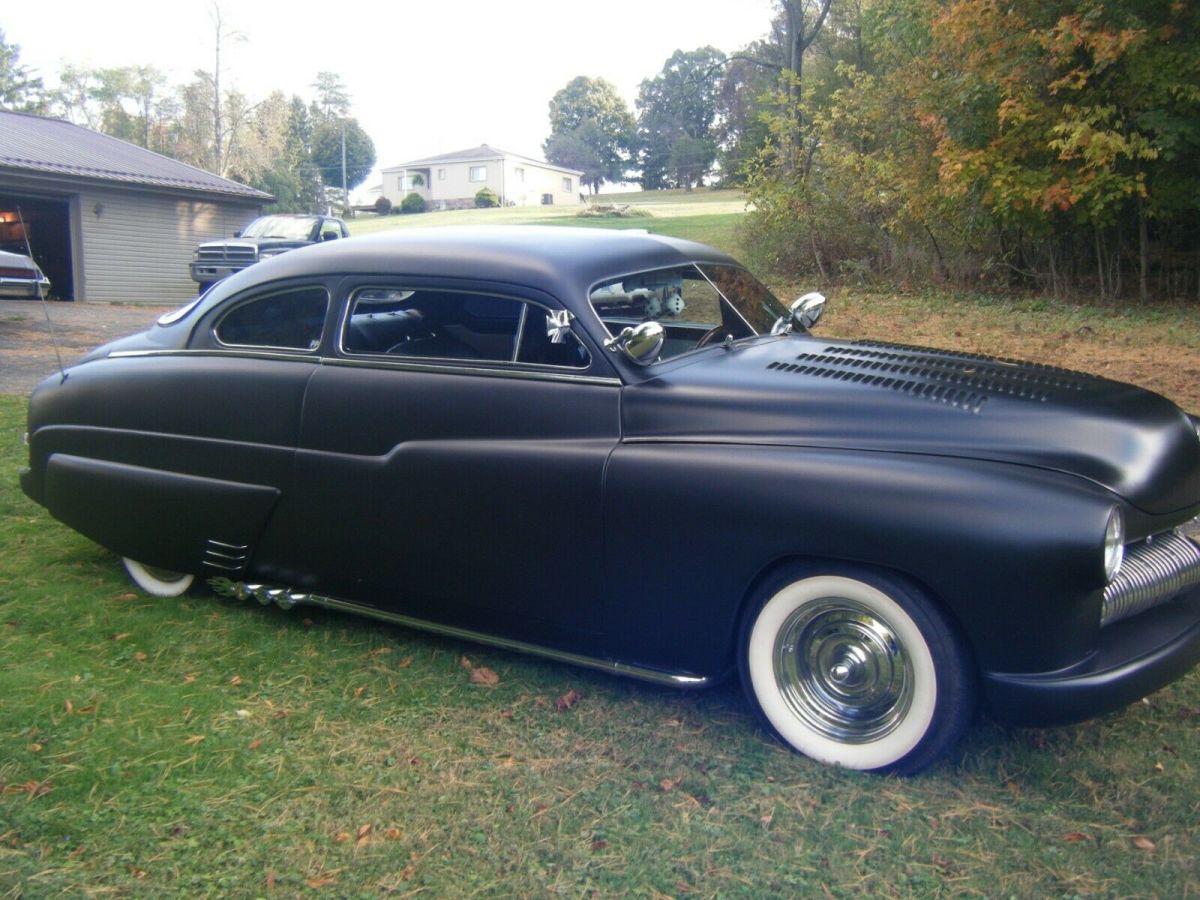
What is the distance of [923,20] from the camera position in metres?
15.6

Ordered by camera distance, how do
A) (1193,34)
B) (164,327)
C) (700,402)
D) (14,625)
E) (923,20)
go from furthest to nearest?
(923,20) < (1193,34) < (164,327) < (14,625) < (700,402)

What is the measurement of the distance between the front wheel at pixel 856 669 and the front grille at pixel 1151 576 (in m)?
0.47

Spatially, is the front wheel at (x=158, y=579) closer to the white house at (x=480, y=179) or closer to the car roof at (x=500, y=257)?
the car roof at (x=500, y=257)

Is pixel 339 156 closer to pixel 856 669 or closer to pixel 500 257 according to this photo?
pixel 500 257

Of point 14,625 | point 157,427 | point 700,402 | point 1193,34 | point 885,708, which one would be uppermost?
point 1193,34

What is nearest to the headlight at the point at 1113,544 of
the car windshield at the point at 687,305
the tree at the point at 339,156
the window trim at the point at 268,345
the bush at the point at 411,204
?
the car windshield at the point at 687,305

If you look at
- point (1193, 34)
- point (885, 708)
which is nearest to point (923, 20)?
point (1193, 34)

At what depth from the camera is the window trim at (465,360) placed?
370 cm

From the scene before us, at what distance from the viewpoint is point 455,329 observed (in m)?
3.95

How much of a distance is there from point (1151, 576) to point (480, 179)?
210 feet

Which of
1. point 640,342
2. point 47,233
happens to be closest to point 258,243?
point 47,233

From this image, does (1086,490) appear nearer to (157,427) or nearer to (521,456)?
(521,456)

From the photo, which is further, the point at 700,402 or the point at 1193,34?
the point at 1193,34

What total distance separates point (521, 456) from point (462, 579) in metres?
0.53
